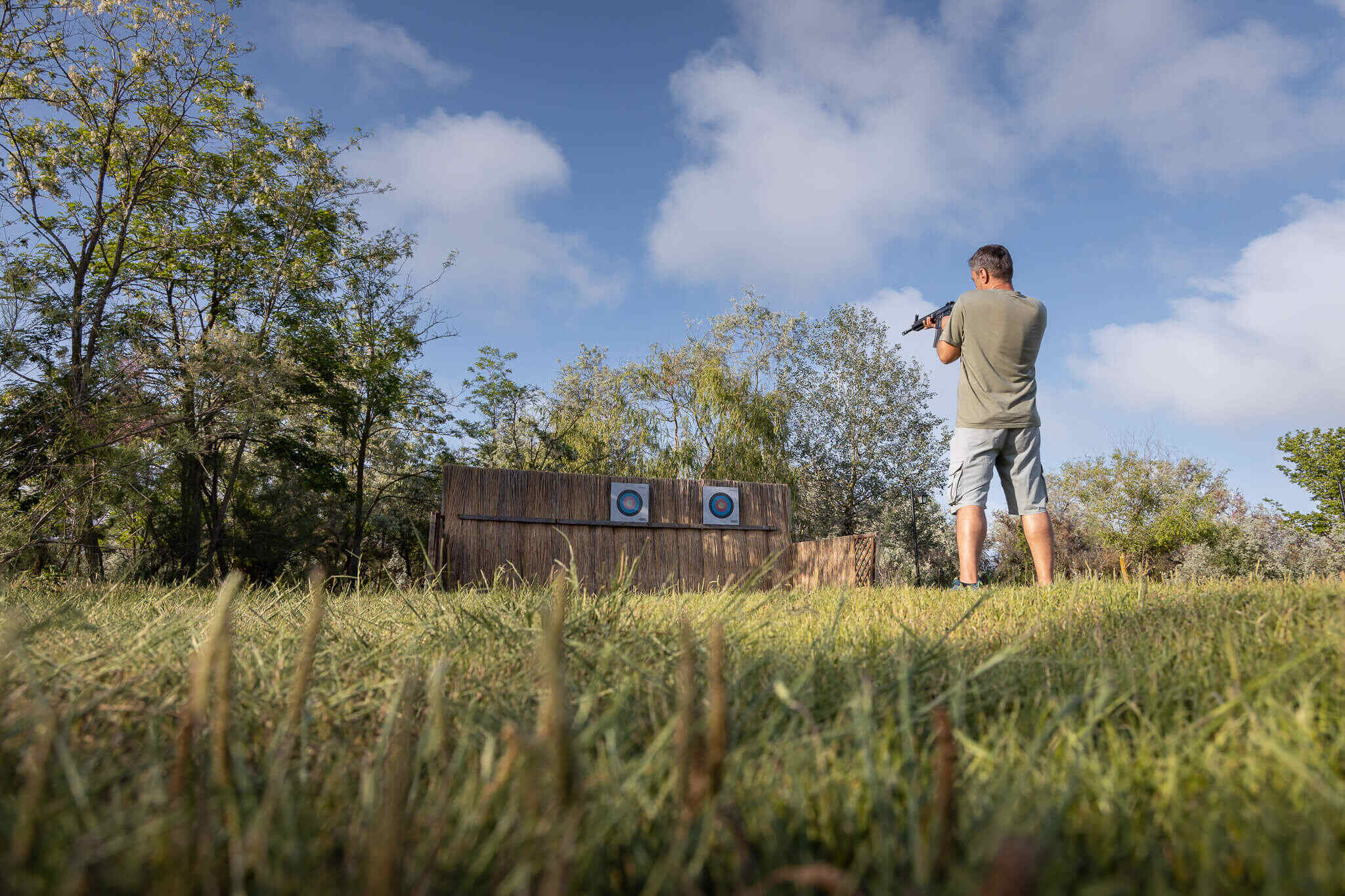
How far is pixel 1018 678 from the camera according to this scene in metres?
1.37

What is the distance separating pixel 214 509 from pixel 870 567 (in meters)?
10.9

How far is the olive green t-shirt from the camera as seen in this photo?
158 inches

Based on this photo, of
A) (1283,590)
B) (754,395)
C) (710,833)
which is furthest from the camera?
(754,395)

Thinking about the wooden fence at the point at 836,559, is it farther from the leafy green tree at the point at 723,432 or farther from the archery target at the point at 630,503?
the leafy green tree at the point at 723,432

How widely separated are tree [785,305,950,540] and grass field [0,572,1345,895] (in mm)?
21595

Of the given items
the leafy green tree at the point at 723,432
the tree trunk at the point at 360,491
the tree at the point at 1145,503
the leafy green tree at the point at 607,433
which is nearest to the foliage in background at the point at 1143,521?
the tree at the point at 1145,503

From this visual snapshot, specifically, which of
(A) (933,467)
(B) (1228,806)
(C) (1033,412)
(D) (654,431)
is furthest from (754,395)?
(B) (1228,806)

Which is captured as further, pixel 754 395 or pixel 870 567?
pixel 754 395

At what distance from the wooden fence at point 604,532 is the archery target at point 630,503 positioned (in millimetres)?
87

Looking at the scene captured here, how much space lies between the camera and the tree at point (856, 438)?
23.2 meters

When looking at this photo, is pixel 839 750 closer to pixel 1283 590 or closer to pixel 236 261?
pixel 1283 590

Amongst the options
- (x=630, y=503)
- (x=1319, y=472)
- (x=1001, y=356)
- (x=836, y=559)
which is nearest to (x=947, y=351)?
(x=1001, y=356)

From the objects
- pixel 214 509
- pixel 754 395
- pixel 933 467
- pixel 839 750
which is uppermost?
pixel 754 395

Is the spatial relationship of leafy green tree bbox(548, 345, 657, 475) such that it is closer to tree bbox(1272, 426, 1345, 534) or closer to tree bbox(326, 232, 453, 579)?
tree bbox(326, 232, 453, 579)
